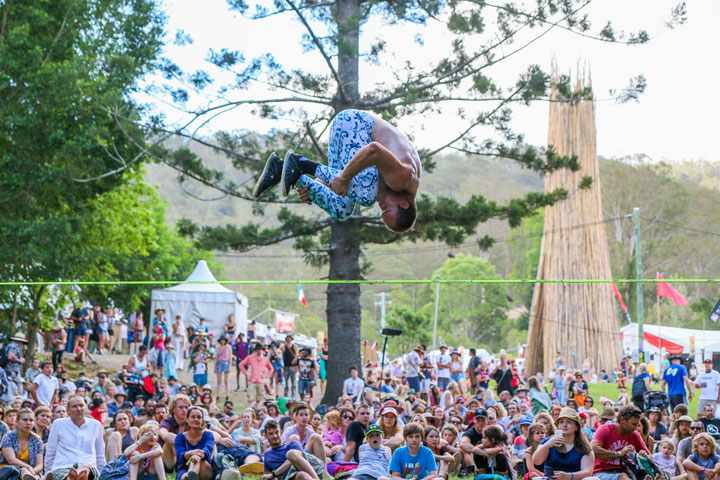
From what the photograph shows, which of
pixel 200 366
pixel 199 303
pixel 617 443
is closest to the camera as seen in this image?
pixel 617 443

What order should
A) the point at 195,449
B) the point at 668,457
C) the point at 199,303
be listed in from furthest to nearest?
the point at 199,303 → the point at 668,457 → the point at 195,449

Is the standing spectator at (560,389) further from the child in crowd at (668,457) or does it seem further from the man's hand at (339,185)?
the man's hand at (339,185)

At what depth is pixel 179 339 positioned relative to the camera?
17391 mm

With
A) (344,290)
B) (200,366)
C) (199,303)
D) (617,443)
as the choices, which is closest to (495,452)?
(617,443)

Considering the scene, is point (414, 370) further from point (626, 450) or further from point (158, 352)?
point (626, 450)

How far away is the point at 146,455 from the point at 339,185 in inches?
149

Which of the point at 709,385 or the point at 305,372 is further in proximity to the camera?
the point at 305,372

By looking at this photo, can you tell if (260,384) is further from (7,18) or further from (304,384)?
(7,18)

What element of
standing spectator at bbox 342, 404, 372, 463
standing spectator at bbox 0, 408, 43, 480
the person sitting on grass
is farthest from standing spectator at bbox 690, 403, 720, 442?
standing spectator at bbox 0, 408, 43, 480

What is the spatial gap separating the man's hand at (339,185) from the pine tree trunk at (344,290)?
950cm

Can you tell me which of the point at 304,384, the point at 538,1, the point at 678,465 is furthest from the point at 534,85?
the point at 678,465

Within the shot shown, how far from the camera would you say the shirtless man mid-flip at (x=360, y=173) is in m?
4.61

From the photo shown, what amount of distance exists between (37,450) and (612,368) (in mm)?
19837

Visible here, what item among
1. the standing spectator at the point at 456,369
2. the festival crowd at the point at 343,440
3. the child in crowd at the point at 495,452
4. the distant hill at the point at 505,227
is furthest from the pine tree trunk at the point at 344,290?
the child in crowd at the point at 495,452
